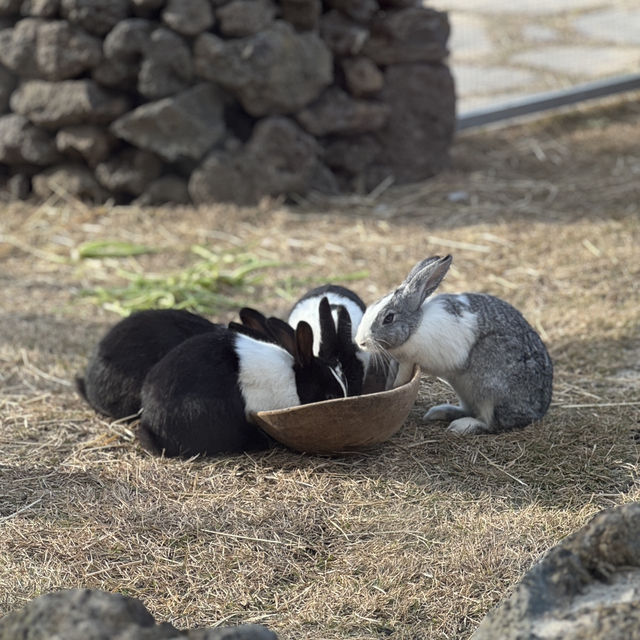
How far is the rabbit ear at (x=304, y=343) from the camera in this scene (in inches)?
144

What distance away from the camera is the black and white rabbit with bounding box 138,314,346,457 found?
3672 mm

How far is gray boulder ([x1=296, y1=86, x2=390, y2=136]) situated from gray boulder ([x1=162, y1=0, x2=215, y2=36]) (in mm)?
989

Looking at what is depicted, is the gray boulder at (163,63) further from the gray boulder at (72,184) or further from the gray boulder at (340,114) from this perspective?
the gray boulder at (340,114)

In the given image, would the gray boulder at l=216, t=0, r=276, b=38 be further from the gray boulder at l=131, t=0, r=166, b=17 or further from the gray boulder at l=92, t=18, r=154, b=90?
the gray boulder at l=92, t=18, r=154, b=90

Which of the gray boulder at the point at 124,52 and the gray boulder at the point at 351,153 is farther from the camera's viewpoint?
the gray boulder at the point at 351,153

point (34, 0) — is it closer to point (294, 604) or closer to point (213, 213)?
point (213, 213)

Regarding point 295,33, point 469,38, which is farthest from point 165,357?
point 469,38

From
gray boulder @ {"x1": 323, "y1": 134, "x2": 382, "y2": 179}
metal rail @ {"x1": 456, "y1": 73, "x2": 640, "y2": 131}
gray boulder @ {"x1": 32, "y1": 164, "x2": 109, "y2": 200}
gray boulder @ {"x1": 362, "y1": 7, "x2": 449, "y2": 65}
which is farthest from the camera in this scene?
metal rail @ {"x1": 456, "y1": 73, "x2": 640, "y2": 131}

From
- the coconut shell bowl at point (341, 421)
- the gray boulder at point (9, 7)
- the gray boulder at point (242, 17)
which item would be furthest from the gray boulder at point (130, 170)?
the coconut shell bowl at point (341, 421)

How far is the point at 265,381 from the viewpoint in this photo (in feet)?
12.3

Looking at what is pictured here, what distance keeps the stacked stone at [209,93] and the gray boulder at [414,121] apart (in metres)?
0.01

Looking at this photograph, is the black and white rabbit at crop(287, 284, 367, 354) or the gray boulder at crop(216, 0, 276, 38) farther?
the gray boulder at crop(216, 0, 276, 38)

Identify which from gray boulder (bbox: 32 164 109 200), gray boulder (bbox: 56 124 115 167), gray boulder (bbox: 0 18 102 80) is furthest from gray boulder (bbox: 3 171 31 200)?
gray boulder (bbox: 0 18 102 80)

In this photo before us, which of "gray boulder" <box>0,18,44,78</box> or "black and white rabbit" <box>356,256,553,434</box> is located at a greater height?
"gray boulder" <box>0,18,44,78</box>
